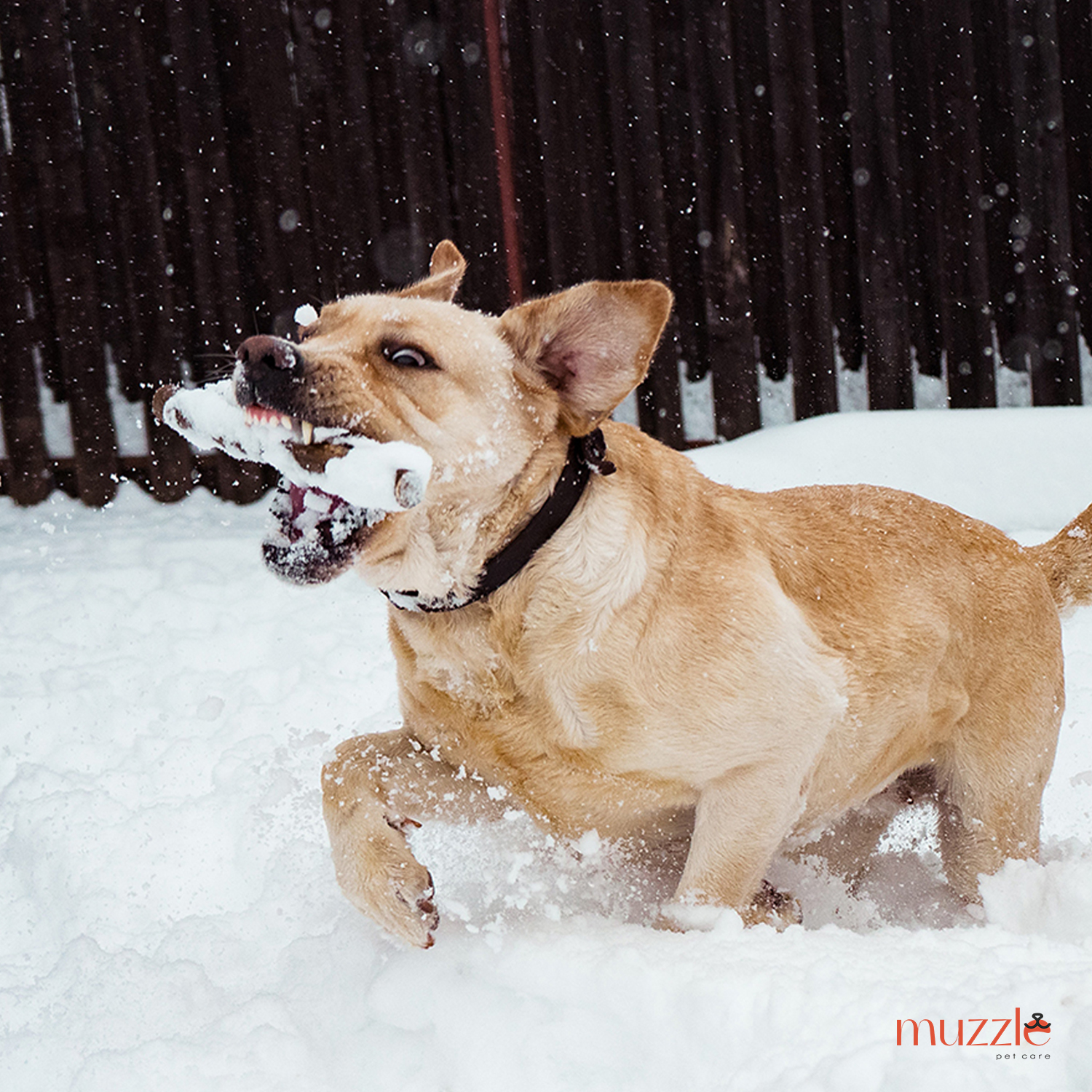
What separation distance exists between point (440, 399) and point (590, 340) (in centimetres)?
35

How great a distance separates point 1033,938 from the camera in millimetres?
2254

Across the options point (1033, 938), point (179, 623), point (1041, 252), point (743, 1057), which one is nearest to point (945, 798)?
point (1033, 938)

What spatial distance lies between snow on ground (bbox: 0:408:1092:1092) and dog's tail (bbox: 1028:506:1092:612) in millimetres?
730

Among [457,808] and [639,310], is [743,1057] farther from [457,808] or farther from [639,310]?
[639,310]

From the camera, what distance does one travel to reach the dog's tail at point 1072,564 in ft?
11.4

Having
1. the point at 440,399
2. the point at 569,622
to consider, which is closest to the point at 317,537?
the point at 440,399

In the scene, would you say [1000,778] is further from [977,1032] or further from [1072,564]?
[977,1032]

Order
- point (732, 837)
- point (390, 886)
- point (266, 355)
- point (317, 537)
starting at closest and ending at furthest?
point (266, 355) → point (317, 537) → point (390, 886) → point (732, 837)

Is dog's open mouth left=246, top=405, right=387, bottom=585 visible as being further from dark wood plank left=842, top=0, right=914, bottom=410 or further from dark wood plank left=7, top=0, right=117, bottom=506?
dark wood plank left=842, top=0, right=914, bottom=410

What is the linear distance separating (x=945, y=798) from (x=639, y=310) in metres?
1.75

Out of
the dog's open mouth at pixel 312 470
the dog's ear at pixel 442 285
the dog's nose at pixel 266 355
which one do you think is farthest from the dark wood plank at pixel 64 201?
the dog's nose at pixel 266 355

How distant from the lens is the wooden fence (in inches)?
225

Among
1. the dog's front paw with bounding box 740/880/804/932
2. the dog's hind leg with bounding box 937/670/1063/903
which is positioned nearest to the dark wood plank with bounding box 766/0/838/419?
the dog's hind leg with bounding box 937/670/1063/903

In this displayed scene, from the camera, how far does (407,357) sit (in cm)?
250
